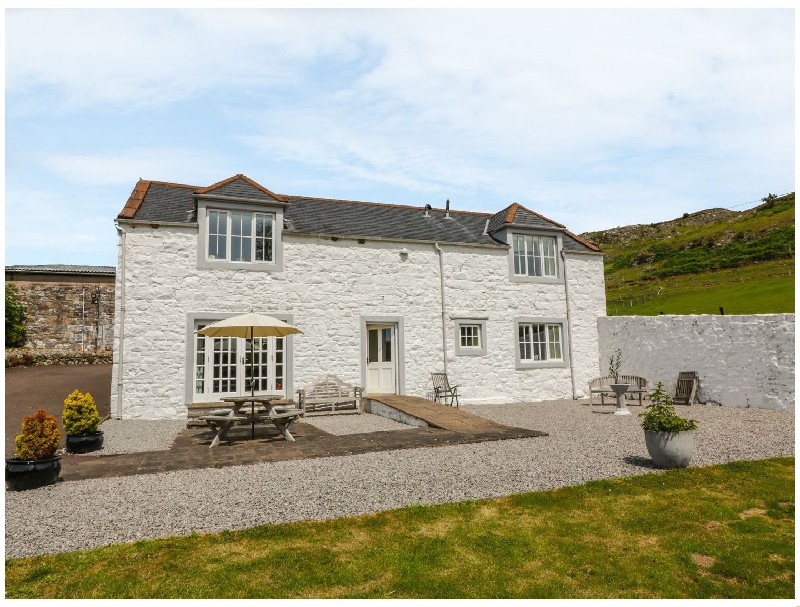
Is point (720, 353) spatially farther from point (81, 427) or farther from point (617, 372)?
point (81, 427)

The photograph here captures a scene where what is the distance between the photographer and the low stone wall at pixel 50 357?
2227cm

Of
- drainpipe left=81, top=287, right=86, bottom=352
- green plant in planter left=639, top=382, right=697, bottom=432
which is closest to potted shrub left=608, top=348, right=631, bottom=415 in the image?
green plant in planter left=639, top=382, right=697, bottom=432

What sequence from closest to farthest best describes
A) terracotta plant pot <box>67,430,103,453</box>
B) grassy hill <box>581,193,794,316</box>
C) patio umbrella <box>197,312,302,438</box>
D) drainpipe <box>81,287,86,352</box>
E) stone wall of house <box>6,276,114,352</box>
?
terracotta plant pot <box>67,430,103,453</box> < patio umbrella <box>197,312,302,438</box> < stone wall of house <box>6,276,114,352</box> < drainpipe <box>81,287,86,352</box> < grassy hill <box>581,193,794,316</box>

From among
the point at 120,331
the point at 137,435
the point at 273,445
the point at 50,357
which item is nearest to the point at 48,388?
the point at 120,331

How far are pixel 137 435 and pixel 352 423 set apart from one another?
4.52m

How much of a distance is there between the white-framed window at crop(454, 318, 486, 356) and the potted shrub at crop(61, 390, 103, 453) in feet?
32.1

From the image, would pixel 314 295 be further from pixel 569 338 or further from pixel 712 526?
pixel 712 526

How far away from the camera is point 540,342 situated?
16.9m

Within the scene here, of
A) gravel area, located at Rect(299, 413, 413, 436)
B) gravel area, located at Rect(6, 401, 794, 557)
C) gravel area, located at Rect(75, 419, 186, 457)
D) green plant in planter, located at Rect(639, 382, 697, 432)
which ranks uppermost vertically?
green plant in planter, located at Rect(639, 382, 697, 432)

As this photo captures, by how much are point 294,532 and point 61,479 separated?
13.3 feet

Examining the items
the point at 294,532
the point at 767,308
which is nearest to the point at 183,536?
the point at 294,532

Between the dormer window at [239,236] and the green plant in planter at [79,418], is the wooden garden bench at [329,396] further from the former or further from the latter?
the green plant in planter at [79,418]

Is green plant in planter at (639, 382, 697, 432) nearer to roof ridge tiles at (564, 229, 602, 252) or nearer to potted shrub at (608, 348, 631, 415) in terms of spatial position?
potted shrub at (608, 348, 631, 415)

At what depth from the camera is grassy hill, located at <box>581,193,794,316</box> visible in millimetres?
28062
